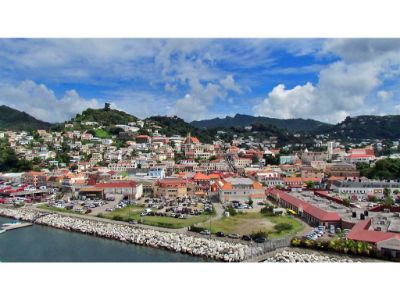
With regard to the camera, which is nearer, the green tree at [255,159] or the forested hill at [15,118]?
the green tree at [255,159]

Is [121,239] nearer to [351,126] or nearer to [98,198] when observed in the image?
[98,198]

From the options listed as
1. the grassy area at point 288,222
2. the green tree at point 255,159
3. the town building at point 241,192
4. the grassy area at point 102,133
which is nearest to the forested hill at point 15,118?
the grassy area at point 102,133

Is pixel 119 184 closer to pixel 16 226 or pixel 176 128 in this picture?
pixel 16 226

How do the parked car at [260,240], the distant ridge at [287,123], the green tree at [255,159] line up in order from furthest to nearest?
1. the distant ridge at [287,123]
2. the green tree at [255,159]
3. the parked car at [260,240]

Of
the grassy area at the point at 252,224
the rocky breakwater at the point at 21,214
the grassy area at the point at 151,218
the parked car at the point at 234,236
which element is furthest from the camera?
the rocky breakwater at the point at 21,214

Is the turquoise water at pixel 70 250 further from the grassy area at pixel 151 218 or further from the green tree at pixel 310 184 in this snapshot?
the green tree at pixel 310 184

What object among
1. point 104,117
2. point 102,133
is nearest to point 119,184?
point 102,133

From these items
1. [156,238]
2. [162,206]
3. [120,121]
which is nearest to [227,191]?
[162,206]
